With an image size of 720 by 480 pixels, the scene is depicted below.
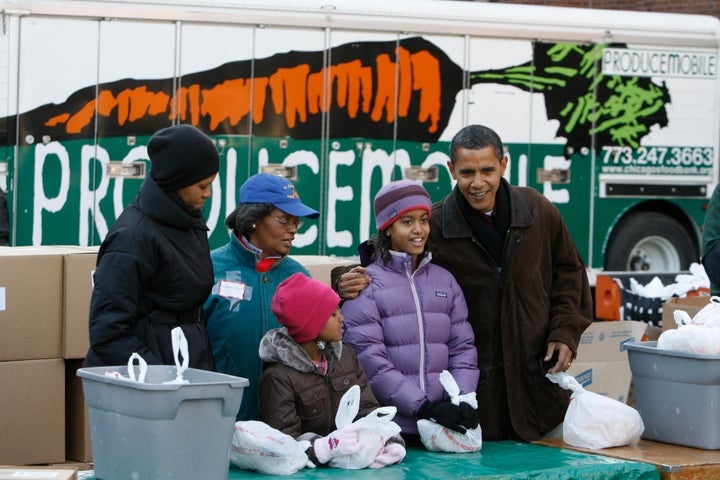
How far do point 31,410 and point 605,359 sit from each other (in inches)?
138

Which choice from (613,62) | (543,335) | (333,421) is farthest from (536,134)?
(333,421)

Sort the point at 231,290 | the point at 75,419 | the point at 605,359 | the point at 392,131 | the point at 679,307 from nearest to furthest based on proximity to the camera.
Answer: the point at 231,290, the point at 75,419, the point at 679,307, the point at 605,359, the point at 392,131

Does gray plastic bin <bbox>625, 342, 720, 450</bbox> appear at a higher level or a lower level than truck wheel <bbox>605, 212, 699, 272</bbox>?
lower

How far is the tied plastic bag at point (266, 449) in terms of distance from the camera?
12.6 feet

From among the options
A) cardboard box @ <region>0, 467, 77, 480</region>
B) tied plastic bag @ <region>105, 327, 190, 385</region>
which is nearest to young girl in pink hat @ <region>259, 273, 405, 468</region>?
tied plastic bag @ <region>105, 327, 190, 385</region>

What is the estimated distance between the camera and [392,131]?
456 inches

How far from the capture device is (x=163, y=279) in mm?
4016

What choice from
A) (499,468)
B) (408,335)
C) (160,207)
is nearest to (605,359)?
(408,335)

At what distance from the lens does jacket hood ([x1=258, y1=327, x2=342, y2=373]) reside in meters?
4.14

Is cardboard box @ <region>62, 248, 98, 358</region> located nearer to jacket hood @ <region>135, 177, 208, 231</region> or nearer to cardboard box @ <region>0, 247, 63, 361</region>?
cardboard box @ <region>0, 247, 63, 361</region>

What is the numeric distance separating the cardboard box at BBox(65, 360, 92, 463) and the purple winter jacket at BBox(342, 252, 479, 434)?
178cm

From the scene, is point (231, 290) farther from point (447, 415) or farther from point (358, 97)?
point (358, 97)

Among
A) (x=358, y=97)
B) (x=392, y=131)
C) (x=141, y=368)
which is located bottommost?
(x=141, y=368)

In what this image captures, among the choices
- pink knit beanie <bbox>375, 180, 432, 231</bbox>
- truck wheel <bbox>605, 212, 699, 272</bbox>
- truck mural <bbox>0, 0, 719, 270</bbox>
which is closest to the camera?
pink knit beanie <bbox>375, 180, 432, 231</bbox>
